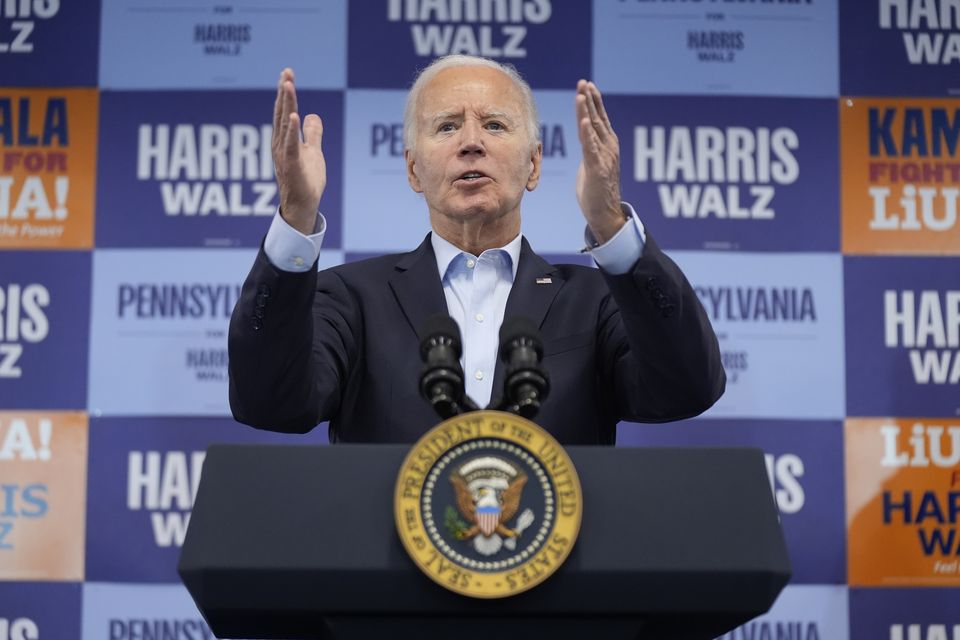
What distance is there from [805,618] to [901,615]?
0.88 ft

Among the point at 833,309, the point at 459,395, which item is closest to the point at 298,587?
the point at 459,395

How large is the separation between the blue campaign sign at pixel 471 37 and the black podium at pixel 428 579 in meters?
2.52

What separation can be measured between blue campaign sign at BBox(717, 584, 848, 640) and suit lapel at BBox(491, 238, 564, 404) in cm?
184

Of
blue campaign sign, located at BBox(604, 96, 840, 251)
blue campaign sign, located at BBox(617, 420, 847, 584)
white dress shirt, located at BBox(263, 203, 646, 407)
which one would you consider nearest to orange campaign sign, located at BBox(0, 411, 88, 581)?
blue campaign sign, located at BBox(617, 420, 847, 584)

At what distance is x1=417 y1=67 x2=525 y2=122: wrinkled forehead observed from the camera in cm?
183

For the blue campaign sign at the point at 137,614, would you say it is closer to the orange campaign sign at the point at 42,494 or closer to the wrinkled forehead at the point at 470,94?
the orange campaign sign at the point at 42,494

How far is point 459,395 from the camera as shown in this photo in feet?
3.94

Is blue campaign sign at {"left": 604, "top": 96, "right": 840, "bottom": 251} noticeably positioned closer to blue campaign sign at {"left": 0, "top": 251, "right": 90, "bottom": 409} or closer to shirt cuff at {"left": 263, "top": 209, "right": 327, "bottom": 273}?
blue campaign sign at {"left": 0, "top": 251, "right": 90, "bottom": 409}

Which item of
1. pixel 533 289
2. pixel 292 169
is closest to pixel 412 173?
pixel 533 289

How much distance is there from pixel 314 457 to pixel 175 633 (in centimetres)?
237

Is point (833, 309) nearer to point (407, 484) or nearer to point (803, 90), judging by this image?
point (803, 90)

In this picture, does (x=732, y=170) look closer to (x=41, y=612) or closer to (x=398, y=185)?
(x=398, y=185)

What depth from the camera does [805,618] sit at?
10.9 feet

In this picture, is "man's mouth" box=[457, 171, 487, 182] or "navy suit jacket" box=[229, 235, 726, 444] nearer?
"navy suit jacket" box=[229, 235, 726, 444]
